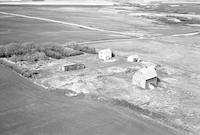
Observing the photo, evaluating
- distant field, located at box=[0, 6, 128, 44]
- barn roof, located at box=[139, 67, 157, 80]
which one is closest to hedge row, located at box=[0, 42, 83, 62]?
distant field, located at box=[0, 6, 128, 44]

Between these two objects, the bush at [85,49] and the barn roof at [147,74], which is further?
the bush at [85,49]

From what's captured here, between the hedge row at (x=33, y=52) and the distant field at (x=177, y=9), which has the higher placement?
the hedge row at (x=33, y=52)

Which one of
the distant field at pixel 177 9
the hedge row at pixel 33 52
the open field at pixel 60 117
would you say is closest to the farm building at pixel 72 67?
the hedge row at pixel 33 52

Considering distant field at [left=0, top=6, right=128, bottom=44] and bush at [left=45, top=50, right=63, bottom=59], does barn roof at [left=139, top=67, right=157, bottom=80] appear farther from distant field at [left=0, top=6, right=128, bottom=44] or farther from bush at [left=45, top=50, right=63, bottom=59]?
distant field at [left=0, top=6, right=128, bottom=44]

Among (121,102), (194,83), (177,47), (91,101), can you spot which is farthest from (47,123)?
(177,47)

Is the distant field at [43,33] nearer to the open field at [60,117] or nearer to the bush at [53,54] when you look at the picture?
the bush at [53,54]

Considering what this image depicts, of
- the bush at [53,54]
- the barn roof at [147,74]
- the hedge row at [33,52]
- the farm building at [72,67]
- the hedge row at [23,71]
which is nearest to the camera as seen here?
the barn roof at [147,74]

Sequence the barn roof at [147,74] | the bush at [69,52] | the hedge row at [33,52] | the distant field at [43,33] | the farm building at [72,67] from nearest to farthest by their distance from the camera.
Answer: the barn roof at [147,74] → the farm building at [72,67] → the hedge row at [33,52] → the bush at [69,52] → the distant field at [43,33]

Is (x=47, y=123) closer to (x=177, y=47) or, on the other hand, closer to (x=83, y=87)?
(x=83, y=87)

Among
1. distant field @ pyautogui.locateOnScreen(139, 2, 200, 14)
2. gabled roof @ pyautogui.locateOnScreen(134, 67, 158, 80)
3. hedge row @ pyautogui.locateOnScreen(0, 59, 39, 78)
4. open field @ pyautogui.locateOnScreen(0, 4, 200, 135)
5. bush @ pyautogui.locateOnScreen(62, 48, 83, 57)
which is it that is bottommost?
distant field @ pyautogui.locateOnScreen(139, 2, 200, 14)

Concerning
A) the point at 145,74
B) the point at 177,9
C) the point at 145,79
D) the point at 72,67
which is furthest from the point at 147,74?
the point at 177,9

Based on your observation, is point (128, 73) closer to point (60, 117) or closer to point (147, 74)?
point (147, 74)
